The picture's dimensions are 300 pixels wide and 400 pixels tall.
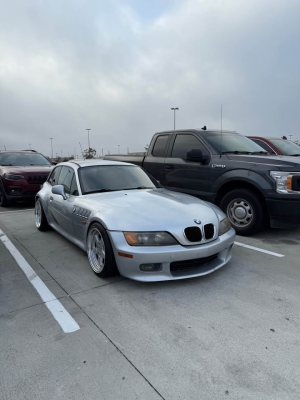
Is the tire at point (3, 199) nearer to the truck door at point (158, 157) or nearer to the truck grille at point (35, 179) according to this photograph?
the truck grille at point (35, 179)

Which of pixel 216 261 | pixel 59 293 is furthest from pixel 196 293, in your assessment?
pixel 59 293

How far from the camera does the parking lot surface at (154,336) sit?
1905mm

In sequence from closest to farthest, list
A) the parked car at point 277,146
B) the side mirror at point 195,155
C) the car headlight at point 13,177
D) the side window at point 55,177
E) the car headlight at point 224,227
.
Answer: the car headlight at point 224,227
the side window at point 55,177
the side mirror at point 195,155
the parked car at point 277,146
the car headlight at point 13,177

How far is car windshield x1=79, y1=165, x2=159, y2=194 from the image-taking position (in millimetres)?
4281

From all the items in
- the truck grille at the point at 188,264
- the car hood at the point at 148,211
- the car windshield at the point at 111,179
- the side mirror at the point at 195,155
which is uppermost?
the side mirror at the point at 195,155

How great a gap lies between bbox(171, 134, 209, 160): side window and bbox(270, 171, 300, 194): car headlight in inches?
59.5

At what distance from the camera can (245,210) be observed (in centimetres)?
512

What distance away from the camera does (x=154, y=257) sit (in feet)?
9.87

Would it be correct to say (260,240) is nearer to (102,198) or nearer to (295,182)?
(295,182)

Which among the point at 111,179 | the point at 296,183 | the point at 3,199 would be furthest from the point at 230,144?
the point at 3,199

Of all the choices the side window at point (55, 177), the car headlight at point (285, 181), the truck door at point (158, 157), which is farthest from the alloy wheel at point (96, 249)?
the truck door at point (158, 157)

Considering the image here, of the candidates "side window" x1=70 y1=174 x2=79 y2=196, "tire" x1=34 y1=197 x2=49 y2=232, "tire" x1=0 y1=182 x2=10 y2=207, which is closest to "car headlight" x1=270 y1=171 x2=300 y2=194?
"side window" x1=70 y1=174 x2=79 y2=196

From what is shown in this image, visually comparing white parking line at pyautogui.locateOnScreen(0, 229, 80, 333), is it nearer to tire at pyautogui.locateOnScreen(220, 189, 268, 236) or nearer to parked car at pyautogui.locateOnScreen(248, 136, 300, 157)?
tire at pyautogui.locateOnScreen(220, 189, 268, 236)

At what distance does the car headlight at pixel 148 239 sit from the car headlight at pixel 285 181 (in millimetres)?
2478
